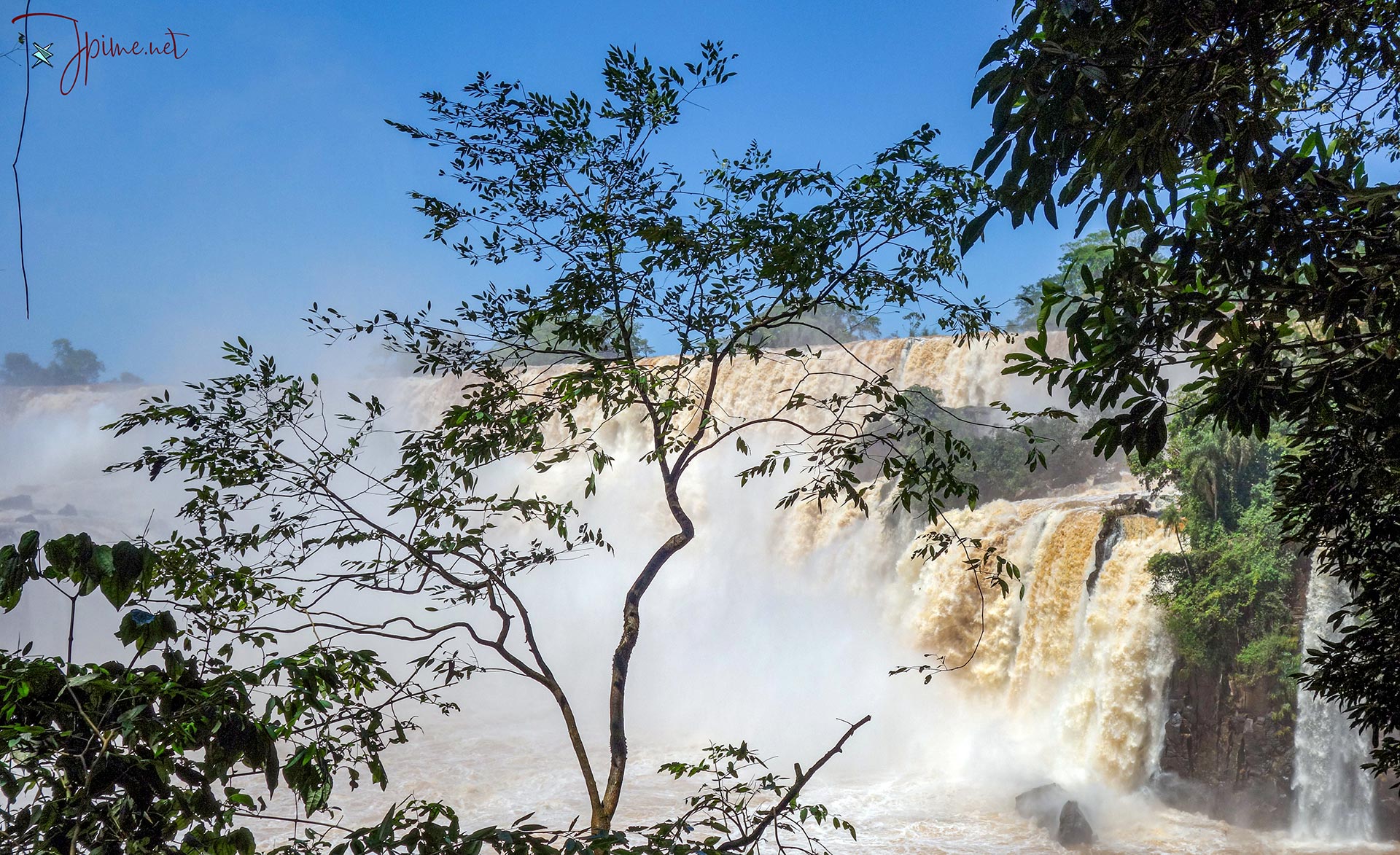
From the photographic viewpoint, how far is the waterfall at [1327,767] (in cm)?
681

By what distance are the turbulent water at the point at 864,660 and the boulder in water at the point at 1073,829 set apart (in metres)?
0.16

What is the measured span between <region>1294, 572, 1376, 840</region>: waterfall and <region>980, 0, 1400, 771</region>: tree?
19.5 feet

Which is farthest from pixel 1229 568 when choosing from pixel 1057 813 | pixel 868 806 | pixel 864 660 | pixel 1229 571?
pixel 864 660

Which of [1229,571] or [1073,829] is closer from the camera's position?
[1073,829]

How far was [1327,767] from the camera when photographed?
699 cm

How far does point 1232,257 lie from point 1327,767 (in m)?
7.16

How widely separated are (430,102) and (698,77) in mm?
850

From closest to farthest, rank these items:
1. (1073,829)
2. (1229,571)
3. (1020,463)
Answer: (1073,829) < (1229,571) < (1020,463)

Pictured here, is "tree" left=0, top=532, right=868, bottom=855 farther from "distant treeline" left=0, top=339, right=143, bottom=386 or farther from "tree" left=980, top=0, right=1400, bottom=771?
"distant treeline" left=0, top=339, right=143, bottom=386

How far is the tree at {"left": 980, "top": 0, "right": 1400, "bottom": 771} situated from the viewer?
1.62m

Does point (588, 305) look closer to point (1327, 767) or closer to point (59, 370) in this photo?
point (1327, 767)

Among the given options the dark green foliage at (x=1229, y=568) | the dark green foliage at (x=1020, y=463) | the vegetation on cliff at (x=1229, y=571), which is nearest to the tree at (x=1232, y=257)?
the dark green foliage at (x=1229, y=568)

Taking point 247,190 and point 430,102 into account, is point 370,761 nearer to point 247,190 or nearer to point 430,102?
point 430,102

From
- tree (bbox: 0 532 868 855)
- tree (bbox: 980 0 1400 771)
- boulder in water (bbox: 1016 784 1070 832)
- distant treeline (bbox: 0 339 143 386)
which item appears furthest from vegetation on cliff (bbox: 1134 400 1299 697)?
distant treeline (bbox: 0 339 143 386)
